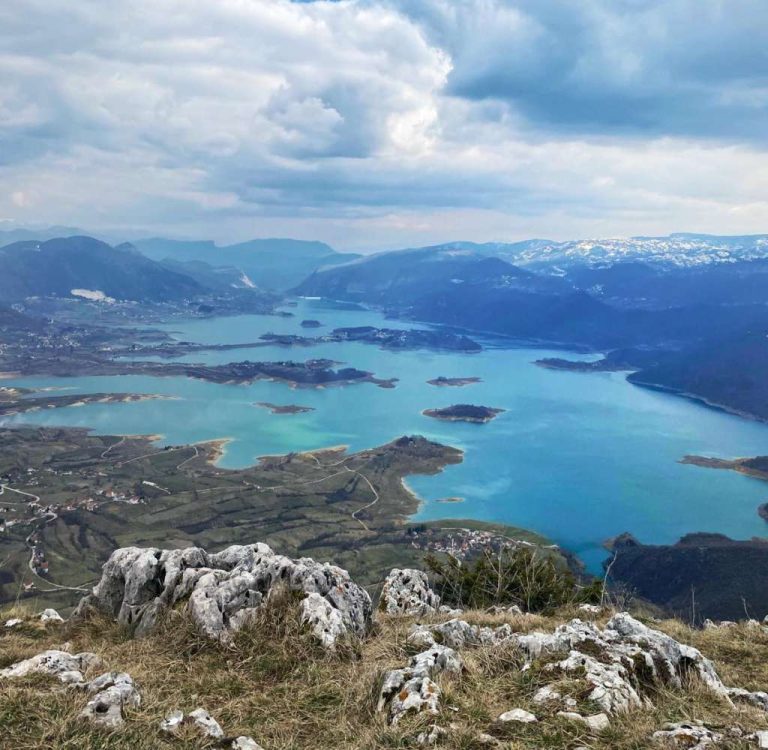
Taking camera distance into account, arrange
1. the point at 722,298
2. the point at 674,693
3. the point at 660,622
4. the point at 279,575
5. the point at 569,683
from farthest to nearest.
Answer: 1. the point at 722,298
2. the point at 660,622
3. the point at 279,575
4. the point at 674,693
5. the point at 569,683

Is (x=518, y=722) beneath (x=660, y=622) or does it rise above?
above

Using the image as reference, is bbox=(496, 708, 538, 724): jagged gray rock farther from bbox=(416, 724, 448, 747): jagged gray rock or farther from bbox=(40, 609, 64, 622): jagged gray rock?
bbox=(40, 609, 64, 622): jagged gray rock

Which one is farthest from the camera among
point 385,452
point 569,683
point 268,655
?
point 385,452

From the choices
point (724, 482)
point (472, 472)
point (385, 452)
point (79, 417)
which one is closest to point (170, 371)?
point (79, 417)

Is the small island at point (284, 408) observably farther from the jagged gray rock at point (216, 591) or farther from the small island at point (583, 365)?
the jagged gray rock at point (216, 591)

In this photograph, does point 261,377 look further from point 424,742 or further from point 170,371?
point 424,742

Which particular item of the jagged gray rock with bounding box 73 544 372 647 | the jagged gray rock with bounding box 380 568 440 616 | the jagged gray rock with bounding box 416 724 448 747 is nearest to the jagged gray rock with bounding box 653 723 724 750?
the jagged gray rock with bounding box 416 724 448 747
